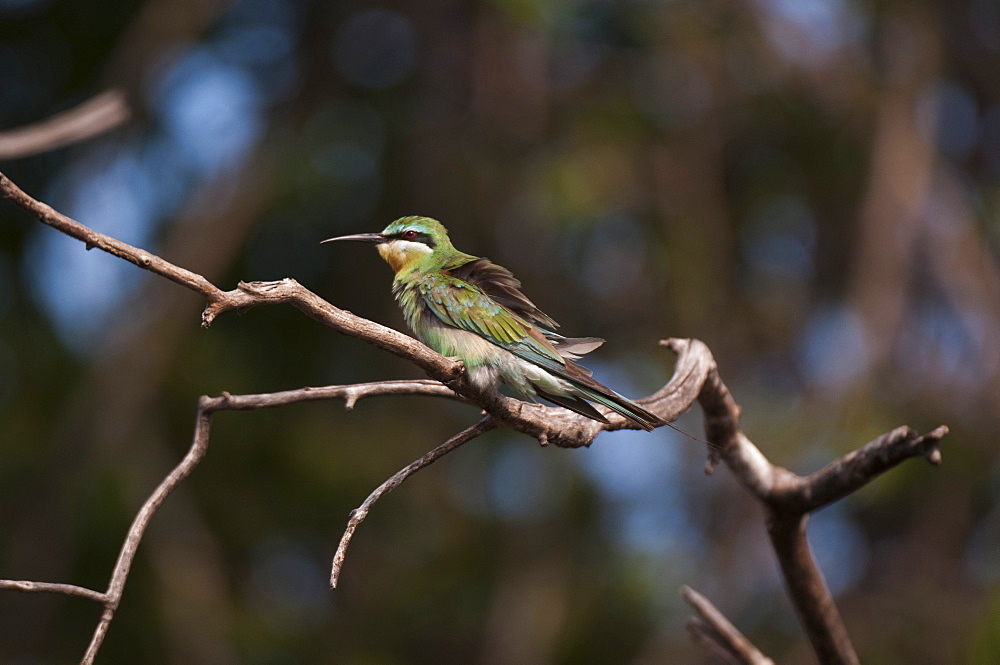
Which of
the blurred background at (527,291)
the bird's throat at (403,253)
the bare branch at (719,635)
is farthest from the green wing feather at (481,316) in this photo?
the blurred background at (527,291)

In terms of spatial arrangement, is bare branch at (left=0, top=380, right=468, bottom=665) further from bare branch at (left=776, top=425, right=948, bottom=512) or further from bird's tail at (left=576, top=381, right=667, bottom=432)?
bare branch at (left=776, top=425, right=948, bottom=512)

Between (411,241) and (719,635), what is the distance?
1.34 m

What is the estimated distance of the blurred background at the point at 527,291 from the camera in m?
4.97

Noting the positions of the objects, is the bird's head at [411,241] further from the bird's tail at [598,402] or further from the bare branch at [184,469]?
the bare branch at [184,469]

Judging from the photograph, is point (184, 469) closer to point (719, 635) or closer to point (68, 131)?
point (68, 131)

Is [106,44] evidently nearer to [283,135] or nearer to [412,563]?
[283,135]

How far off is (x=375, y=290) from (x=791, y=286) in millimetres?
2614

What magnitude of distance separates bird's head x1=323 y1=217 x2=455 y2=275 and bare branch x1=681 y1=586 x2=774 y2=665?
1123 millimetres

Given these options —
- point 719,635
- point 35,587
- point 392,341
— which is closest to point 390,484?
point 392,341

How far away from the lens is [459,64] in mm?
6309

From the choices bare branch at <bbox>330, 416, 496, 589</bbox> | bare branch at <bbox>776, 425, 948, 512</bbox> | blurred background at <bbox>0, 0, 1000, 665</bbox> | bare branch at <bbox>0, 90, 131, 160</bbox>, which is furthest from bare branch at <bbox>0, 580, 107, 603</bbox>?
blurred background at <bbox>0, 0, 1000, 665</bbox>

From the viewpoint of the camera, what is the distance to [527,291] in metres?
5.69

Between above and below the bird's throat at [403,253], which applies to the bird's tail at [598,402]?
below

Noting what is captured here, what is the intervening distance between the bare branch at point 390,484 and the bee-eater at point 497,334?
0.33 feet
